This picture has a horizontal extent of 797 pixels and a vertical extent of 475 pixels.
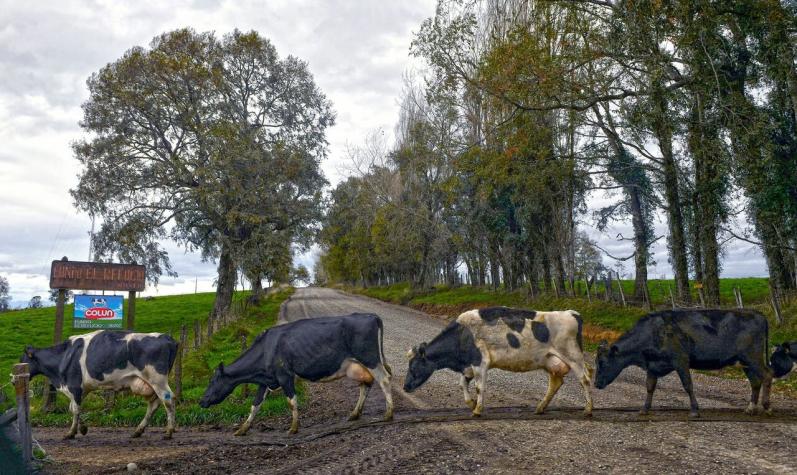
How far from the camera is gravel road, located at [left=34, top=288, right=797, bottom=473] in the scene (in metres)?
7.28

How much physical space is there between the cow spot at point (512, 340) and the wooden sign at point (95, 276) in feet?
35.5

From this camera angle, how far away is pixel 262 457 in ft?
28.6

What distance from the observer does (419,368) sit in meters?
11.1

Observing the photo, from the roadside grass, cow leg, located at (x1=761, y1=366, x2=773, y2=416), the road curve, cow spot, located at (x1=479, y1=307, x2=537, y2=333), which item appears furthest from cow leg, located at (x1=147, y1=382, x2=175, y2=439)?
the roadside grass

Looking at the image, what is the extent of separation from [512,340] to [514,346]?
0.11 meters

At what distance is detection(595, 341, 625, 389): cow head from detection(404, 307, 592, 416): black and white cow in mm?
580

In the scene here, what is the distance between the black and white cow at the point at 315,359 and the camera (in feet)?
34.8

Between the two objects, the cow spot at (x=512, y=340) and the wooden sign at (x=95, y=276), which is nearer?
the cow spot at (x=512, y=340)

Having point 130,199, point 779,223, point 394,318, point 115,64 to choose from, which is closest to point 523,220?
point 394,318

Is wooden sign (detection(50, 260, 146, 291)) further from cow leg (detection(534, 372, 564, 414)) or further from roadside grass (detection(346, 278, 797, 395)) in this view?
roadside grass (detection(346, 278, 797, 395))

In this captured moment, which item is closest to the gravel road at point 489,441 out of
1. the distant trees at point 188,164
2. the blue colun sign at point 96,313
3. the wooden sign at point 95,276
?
the blue colun sign at point 96,313

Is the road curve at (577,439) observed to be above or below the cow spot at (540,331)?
below

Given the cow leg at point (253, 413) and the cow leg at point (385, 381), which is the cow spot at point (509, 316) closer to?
the cow leg at point (385, 381)

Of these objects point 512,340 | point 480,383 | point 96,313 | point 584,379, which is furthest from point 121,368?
point 584,379
